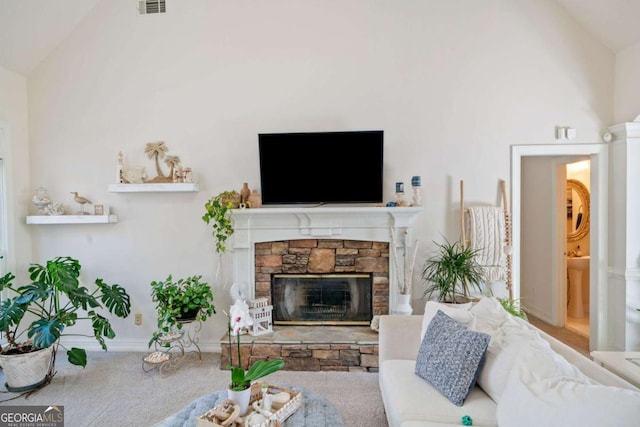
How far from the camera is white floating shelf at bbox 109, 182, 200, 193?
3395mm

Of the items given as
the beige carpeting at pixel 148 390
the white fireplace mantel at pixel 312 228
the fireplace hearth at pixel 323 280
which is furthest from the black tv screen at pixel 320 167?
the beige carpeting at pixel 148 390

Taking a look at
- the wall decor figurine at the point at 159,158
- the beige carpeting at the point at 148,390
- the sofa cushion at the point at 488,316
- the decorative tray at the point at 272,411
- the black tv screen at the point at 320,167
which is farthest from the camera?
the wall decor figurine at the point at 159,158

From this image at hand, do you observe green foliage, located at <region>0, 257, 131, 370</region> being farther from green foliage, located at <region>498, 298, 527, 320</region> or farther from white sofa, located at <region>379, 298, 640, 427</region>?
green foliage, located at <region>498, 298, 527, 320</region>

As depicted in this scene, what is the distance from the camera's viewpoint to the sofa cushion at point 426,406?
5.32ft

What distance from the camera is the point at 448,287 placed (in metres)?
3.15

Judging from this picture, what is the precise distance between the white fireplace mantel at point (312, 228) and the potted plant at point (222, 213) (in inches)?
3.2

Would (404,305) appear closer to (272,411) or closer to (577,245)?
(272,411)

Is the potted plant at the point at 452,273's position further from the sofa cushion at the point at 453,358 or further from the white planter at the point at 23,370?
the white planter at the point at 23,370

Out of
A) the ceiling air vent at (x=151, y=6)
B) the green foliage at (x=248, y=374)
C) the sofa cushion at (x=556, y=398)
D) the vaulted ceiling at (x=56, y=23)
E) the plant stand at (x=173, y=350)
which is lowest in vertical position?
the plant stand at (x=173, y=350)

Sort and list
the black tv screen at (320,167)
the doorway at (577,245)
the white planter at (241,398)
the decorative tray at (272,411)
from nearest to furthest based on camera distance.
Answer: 1. the decorative tray at (272,411)
2. the white planter at (241,398)
3. the black tv screen at (320,167)
4. the doorway at (577,245)

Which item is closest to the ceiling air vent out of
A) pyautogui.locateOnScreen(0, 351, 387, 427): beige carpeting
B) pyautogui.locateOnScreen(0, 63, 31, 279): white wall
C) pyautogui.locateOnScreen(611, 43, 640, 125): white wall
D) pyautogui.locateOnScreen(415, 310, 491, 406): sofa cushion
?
pyautogui.locateOnScreen(0, 63, 31, 279): white wall

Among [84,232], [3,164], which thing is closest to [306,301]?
[84,232]

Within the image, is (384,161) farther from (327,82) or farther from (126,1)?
(126,1)

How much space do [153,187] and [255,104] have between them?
133 centimetres
